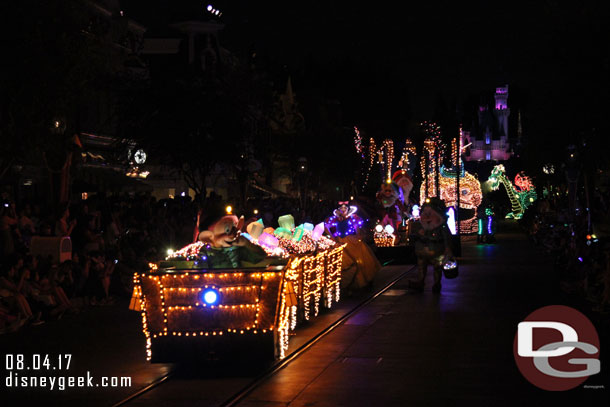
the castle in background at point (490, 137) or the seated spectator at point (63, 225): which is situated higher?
the castle in background at point (490, 137)

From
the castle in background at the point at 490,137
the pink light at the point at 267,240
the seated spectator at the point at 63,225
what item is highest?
the castle in background at the point at 490,137

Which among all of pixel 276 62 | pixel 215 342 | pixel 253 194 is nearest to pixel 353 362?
pixel 215 342

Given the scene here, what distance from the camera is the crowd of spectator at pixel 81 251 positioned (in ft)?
48.8

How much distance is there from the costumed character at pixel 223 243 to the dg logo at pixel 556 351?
336cm

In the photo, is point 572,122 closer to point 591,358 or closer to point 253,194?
point 591,358

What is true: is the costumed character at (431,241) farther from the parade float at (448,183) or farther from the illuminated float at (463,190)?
the illuminated float at (463,190)

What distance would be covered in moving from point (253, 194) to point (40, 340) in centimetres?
3851

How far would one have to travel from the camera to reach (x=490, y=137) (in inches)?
7185

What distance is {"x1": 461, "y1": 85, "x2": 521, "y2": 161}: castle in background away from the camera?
597ft

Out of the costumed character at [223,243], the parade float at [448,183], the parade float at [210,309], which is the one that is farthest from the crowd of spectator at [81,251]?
the parade float at [448,183]

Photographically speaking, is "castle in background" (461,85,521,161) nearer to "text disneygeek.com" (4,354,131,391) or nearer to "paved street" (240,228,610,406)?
"paved street" (240,228,610,406)

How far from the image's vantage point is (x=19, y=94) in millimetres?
13969

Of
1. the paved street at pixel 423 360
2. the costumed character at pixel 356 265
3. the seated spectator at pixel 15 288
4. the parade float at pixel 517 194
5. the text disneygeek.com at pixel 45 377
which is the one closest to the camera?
the paved street at pixel 423 360

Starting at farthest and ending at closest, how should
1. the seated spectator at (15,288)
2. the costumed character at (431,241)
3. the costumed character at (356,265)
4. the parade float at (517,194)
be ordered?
the parade float at (517,194) < the costumed character at (431,241) < the costumed character at (356,265) < the seated spectator at (15,288)
